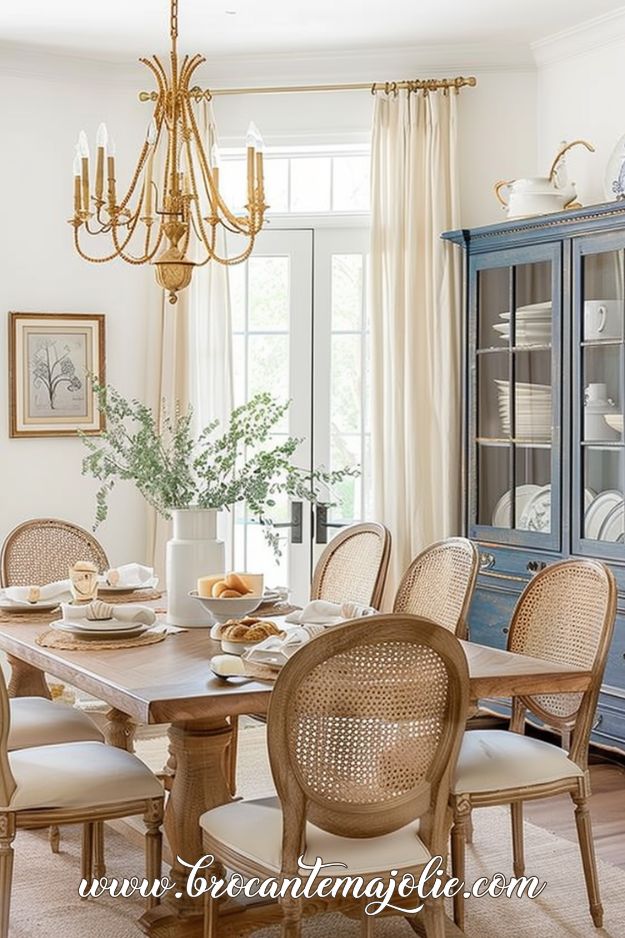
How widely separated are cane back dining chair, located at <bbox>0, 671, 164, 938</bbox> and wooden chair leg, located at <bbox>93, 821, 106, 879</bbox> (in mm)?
522

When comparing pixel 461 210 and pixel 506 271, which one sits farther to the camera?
pixel 461 210

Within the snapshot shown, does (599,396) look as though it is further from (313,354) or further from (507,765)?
(507,765)

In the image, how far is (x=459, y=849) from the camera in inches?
126

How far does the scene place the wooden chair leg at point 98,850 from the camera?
139 inches

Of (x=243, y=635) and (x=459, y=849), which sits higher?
(x=243, y=635)

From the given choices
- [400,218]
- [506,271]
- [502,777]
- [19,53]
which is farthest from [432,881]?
[19,53]

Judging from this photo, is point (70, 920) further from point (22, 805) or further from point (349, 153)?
point (349, 153)

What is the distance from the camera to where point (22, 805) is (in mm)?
2834

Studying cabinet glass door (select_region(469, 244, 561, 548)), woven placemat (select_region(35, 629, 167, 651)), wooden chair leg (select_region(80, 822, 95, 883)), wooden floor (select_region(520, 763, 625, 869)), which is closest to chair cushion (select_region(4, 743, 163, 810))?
woven placemat (select_region(35, 629, 167, 651))

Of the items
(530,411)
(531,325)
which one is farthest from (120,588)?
(531,325)

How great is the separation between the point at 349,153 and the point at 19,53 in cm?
149

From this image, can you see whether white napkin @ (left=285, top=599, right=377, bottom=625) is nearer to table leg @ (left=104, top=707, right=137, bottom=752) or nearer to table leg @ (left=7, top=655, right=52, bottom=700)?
table leg @ (left=104, top=707, right=137, bottom=752)

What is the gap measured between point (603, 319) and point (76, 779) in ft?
9.15

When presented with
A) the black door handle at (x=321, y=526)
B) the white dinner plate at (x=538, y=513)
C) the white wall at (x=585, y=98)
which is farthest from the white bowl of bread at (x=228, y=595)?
the white wall at (x=585, y=98)
